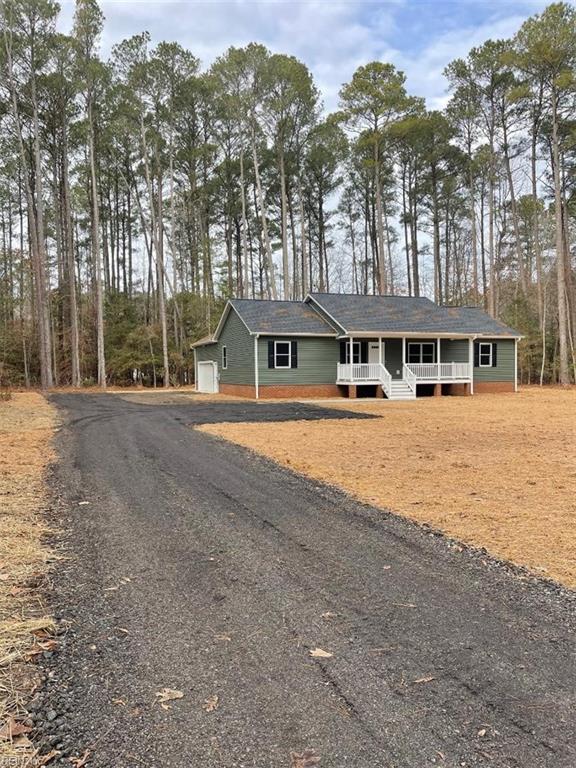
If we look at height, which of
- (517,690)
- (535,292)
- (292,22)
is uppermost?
(292,22)

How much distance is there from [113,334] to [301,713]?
32860 mm

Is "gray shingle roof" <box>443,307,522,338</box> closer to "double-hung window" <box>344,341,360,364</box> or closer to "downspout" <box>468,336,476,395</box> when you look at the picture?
"downspout" <box>468,336,476,395</box>

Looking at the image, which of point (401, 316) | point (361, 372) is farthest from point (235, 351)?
point (401, 316)

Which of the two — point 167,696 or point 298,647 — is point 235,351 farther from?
point 167,696

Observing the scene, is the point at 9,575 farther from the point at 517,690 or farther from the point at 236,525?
the point at 517,690

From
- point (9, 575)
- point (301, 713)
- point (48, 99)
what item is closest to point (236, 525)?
point (9, 575)

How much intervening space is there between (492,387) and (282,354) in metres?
10.6

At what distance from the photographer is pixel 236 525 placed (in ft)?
14.9

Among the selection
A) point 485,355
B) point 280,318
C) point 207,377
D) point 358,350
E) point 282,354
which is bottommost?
point 207,377

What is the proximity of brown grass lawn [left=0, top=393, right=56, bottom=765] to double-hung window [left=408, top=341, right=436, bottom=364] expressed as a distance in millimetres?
18068

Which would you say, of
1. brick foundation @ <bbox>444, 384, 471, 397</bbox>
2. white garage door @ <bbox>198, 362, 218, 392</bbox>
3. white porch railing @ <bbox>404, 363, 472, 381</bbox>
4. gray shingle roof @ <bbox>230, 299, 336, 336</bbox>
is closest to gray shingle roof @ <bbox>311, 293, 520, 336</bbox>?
gray shingle roof @ <bbox>230, 299, 336, 336</bbox>

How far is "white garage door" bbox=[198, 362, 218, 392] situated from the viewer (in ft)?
82.9

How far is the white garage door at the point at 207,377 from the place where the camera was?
82.9 ft

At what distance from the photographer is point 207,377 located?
26391mm
